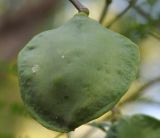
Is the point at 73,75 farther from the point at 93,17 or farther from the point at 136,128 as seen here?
the point at 93,17

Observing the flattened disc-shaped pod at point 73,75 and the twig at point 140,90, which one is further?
the twig at point 140,90

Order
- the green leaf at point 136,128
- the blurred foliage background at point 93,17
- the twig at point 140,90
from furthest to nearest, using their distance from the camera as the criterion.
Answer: the twig at point 140,90 < the blurred foliage background at point 93,17 < the green leaf at point 136,128

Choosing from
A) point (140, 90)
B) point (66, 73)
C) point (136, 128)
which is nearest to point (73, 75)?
point (66, 73)

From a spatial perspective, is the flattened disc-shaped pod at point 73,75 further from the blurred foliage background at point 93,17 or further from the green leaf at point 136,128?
the blurred foliage background at point 93,17

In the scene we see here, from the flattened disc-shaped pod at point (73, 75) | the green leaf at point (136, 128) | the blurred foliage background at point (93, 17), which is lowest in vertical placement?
the blurred foliage background at point (93, 17)

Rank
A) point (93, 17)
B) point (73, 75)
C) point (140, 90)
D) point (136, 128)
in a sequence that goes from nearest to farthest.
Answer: point (73, 75)
point (136, 128)
point (140, 90)
point (93, 17)

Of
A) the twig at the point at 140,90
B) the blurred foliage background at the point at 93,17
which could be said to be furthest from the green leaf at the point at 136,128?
the twig at the point at 140,90

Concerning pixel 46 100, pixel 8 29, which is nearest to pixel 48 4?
pixel 8 29
